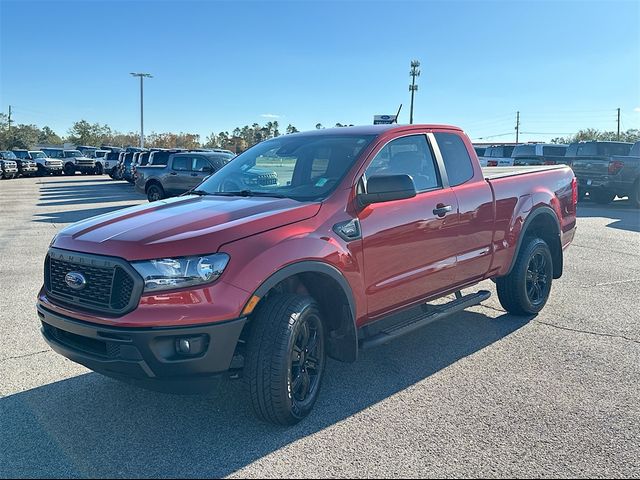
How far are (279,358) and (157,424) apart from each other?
0.96 m

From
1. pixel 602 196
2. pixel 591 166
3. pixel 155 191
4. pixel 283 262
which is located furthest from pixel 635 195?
pixel 283 262

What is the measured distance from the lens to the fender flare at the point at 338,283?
10.4 ft

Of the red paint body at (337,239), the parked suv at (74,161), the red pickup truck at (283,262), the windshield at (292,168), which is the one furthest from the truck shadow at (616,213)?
the parked suv at (74,161)

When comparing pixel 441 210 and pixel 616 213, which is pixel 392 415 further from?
pixel 616 213

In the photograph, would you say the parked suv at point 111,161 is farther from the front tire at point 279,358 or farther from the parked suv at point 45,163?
the front tire at point 279,358

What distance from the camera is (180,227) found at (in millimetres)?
3232

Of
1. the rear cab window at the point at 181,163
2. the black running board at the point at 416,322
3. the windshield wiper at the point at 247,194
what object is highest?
the rear cab window at the point at 181,163

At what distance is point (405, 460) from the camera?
300 centimetres

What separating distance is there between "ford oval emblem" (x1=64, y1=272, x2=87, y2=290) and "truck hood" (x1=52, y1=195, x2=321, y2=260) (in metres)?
0.15

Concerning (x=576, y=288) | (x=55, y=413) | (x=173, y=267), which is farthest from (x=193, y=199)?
(x=576, y=288)

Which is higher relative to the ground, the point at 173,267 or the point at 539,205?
the point at 539,205

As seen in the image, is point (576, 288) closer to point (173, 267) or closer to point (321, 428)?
point (321, 428)

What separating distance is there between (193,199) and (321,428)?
1977mm

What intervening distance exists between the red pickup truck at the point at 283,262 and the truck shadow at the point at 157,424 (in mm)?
272
